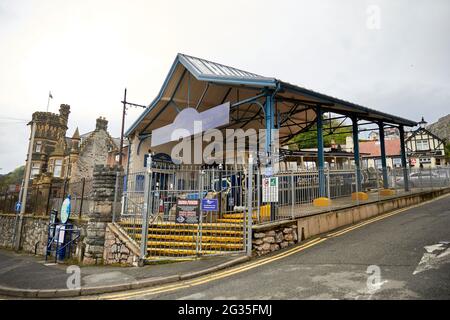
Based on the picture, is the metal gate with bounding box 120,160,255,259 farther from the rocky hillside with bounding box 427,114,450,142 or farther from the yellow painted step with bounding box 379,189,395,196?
the rocky hillside with bounding box 427,114,450,142

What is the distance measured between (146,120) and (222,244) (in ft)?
32.6

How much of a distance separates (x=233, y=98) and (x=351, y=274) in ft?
33.3

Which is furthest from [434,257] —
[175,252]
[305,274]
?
[175,252]

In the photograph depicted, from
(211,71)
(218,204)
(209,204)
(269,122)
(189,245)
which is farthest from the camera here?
(211,71)

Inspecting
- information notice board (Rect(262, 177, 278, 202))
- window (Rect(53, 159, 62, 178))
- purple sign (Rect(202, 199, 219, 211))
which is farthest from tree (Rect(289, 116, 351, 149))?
window (Rect(53, 159, 62, 178))

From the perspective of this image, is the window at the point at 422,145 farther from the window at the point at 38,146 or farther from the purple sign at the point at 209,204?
the window at the point at 38,146

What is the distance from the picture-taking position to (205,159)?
16.1m

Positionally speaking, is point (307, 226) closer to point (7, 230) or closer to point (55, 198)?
point (55, 198)

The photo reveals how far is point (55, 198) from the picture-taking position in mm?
15297

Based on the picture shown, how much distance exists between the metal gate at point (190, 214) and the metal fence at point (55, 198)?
Answer: 3849 millimetres

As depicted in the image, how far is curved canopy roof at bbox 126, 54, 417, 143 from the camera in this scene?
34.1ft
